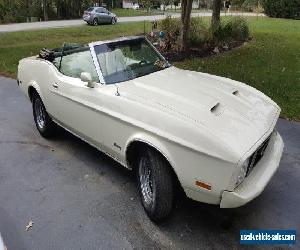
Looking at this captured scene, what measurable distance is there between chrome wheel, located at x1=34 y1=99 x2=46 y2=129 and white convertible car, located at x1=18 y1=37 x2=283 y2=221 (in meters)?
0.41

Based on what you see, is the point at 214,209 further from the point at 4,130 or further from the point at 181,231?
the point at 4,130

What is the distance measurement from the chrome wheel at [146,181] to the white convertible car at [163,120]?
0.01 meters

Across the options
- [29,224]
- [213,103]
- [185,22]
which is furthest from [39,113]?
[185,22]

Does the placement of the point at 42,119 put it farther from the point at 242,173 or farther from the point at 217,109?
the point at 242,173

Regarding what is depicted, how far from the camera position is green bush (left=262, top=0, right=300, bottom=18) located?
31.8 m

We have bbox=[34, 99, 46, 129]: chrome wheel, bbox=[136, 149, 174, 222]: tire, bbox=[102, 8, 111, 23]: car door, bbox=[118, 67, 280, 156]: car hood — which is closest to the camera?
bbox=[118, 67, 280, 156]: car hood

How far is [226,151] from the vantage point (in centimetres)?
312

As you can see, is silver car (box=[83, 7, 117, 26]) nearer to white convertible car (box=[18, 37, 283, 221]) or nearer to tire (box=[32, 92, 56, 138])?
tire (box=[32, 92, 56, 138])

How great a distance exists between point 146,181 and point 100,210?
638mm

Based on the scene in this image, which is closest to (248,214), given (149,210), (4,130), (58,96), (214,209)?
(214,209)

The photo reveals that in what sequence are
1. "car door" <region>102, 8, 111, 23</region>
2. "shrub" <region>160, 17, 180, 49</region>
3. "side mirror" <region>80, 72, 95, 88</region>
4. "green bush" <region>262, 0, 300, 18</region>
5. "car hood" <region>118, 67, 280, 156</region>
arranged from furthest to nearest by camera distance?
"green bush" <region>262, 0, 300, 18</region> < "car door" <region>102, 8, 111, 23</region> < "shrub" <region>160, 17, 180, 49</region> < "side mirror" <region>80, 72, 95, 88</region> < "car hood" <region>118, 67, 280, 156</region>

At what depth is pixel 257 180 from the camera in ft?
11.3

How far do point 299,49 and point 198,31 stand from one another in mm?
3828

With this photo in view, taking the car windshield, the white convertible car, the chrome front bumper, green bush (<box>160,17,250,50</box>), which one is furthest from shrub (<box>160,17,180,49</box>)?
the chrome front bumper
